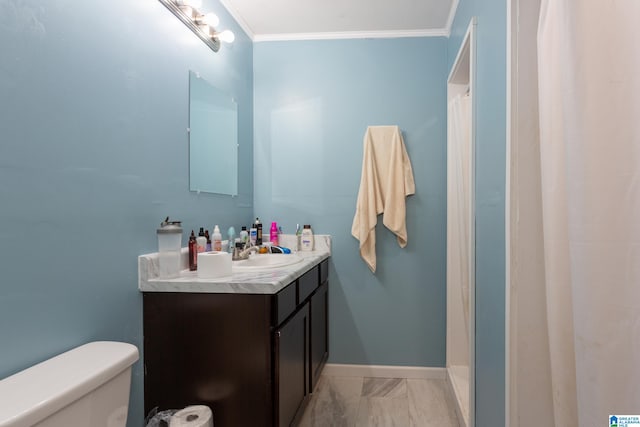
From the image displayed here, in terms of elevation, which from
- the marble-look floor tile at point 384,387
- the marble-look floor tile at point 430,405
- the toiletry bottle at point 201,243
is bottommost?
the marble-look floor tile at point 430,405

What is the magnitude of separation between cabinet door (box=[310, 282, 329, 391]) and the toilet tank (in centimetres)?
116

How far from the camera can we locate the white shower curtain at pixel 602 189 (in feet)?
2.54

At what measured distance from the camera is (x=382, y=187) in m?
2.56

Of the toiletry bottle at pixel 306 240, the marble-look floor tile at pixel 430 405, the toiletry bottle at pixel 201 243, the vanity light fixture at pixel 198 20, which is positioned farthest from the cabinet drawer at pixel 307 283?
the vanity light fixture at pixel 198 20

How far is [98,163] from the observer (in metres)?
1.23

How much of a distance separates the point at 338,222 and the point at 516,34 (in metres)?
1.69

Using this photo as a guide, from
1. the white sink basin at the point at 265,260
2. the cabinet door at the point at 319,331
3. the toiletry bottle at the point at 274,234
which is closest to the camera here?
the white sink basin at the point at 265,260

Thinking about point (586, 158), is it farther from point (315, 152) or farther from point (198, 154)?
point (315, 152)

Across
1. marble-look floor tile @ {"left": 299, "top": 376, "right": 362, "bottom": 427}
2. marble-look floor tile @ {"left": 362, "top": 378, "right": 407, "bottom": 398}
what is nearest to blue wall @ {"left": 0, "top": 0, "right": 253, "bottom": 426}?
marble-look floor tile @ {"left": 299, "top": 376, "right": 362, "bottom": 427}

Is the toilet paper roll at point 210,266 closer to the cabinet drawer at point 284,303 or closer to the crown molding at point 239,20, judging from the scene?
the cabinet drawer at point 284,303

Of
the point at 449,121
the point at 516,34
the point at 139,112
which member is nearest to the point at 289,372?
the point at 139,112

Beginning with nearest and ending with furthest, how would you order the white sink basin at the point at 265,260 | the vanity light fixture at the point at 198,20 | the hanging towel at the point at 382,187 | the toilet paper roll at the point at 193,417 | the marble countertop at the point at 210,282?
the toilet paper roll at the point at 193,417 < the marble countertop at the point at 210,282 < the vanity light fixture at the point at 198,20 < the white sink basin at the point at 265,260 < the hanging towel at the point at 382,187

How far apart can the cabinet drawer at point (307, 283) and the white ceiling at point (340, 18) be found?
163 cm

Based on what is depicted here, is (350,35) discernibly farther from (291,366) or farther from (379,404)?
(379,404)
